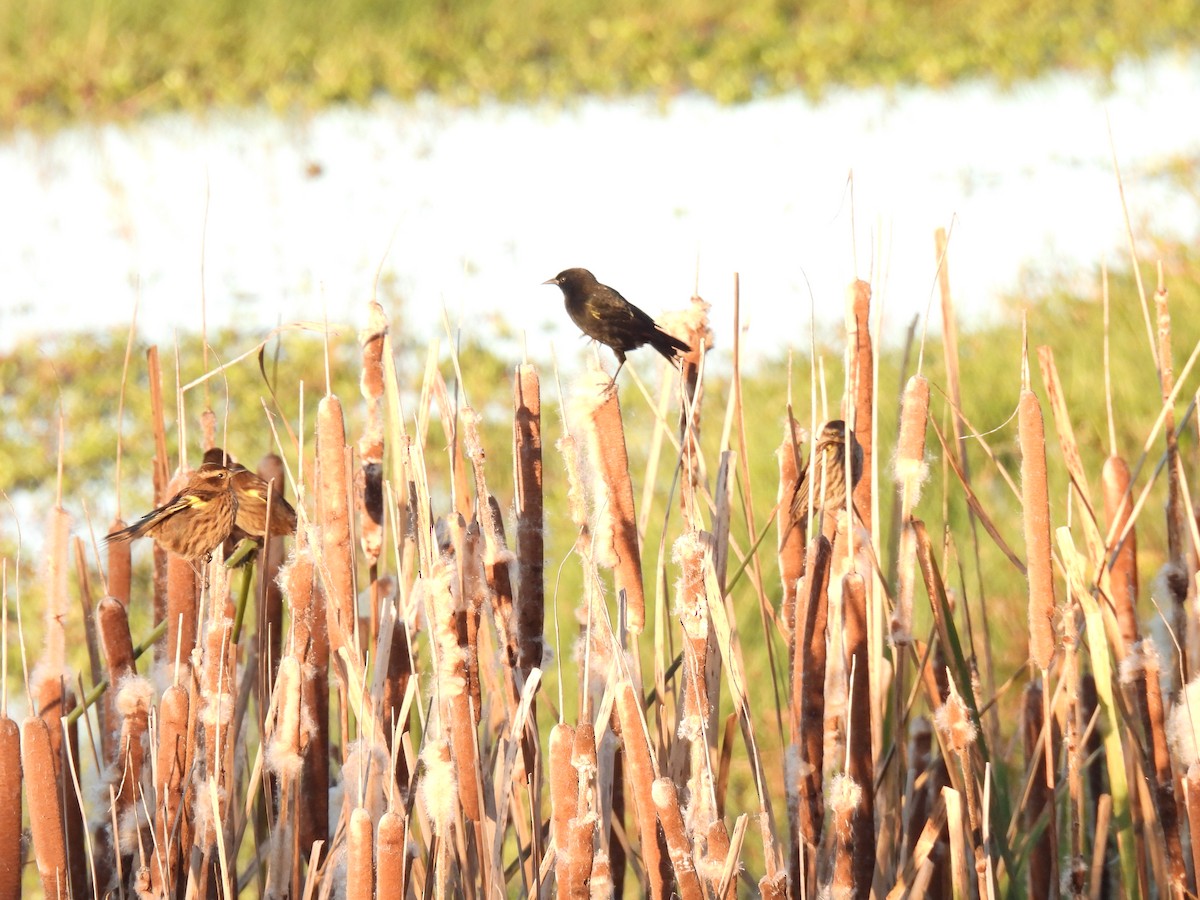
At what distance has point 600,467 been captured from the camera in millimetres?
A: 1673

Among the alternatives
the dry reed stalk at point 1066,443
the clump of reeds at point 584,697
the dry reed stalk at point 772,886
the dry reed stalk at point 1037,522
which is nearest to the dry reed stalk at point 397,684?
the clump of reeds at point 584,697

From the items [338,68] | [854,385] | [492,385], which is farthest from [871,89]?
[854,385]

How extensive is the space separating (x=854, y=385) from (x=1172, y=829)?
704mm

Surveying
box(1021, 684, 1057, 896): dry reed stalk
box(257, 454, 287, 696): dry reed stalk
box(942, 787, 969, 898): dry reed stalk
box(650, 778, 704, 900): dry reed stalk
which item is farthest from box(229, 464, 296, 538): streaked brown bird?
box(1021, 684, 1057, 896): dry reed stalk

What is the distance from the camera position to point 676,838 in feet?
5.05

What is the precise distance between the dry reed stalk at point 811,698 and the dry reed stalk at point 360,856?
52 centimetres

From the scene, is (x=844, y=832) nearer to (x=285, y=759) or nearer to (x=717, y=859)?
(x=717, y=859)

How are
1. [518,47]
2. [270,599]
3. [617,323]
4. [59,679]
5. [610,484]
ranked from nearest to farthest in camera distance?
[610,484] → [59,679] → [270,599] → [617,323] → [518,47]

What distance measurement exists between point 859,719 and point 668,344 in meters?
0.59

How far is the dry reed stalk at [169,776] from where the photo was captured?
1676 mm

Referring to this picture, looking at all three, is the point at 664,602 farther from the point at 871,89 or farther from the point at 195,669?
the point at 871,89

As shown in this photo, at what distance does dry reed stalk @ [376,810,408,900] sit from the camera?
147 centimetres

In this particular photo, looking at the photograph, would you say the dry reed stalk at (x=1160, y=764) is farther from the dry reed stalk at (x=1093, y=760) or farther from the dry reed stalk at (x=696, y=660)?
the dry reed stalk at (x=696, y=660)

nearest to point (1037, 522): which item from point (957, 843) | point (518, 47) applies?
point (957, 843)
